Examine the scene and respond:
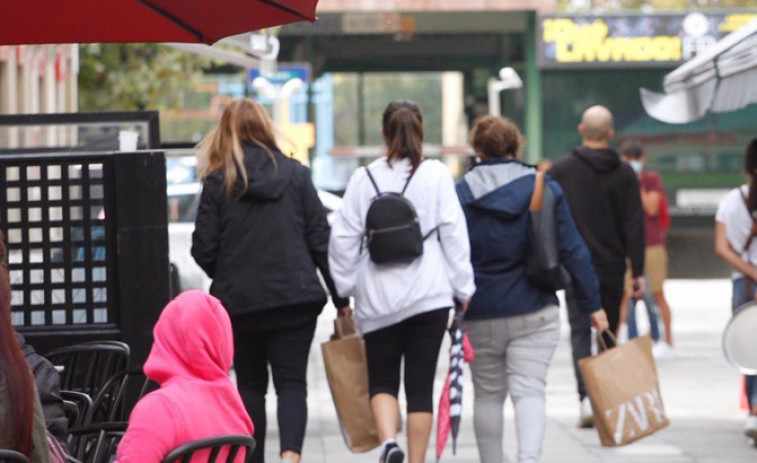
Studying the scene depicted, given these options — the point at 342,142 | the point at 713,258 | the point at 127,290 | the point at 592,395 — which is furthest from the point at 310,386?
the point at 342,142

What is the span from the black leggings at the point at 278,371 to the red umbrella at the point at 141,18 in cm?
144

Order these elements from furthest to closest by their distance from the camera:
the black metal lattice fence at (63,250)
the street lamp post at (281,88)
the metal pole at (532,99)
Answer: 1. the metal pole at (532,99)
2. the street lamp post at (281,88)
3. the black metal lattice fence at (63,250)

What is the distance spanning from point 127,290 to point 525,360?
1.85 metres

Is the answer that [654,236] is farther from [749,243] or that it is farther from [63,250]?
[63,250]

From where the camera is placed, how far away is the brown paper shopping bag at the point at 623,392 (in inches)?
299

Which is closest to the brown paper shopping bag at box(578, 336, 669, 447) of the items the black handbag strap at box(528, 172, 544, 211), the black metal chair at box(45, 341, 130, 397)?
the black handbag strap at box(528, 172, 544, 211)

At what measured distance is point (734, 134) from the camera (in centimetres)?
2814

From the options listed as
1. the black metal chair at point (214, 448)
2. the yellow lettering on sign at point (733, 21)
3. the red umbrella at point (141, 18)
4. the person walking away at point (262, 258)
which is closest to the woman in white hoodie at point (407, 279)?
the person walking away at point (262, 258)

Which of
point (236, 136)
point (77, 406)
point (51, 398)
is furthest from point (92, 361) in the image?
point (236, 136)

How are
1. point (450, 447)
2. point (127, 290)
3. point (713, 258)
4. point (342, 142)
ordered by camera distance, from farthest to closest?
point (342, 142), point (713, 258), point (450, 447), point (127, 290)

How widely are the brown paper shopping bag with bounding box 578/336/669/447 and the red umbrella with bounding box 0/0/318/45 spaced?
2.57 m

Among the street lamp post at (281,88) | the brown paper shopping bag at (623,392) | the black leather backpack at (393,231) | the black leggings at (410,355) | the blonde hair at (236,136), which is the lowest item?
the brown paper shopping bag at (623,392)

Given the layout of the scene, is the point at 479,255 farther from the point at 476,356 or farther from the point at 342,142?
the point at 342,142

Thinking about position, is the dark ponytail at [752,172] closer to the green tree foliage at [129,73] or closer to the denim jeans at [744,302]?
the denim jeans at [744,302]
